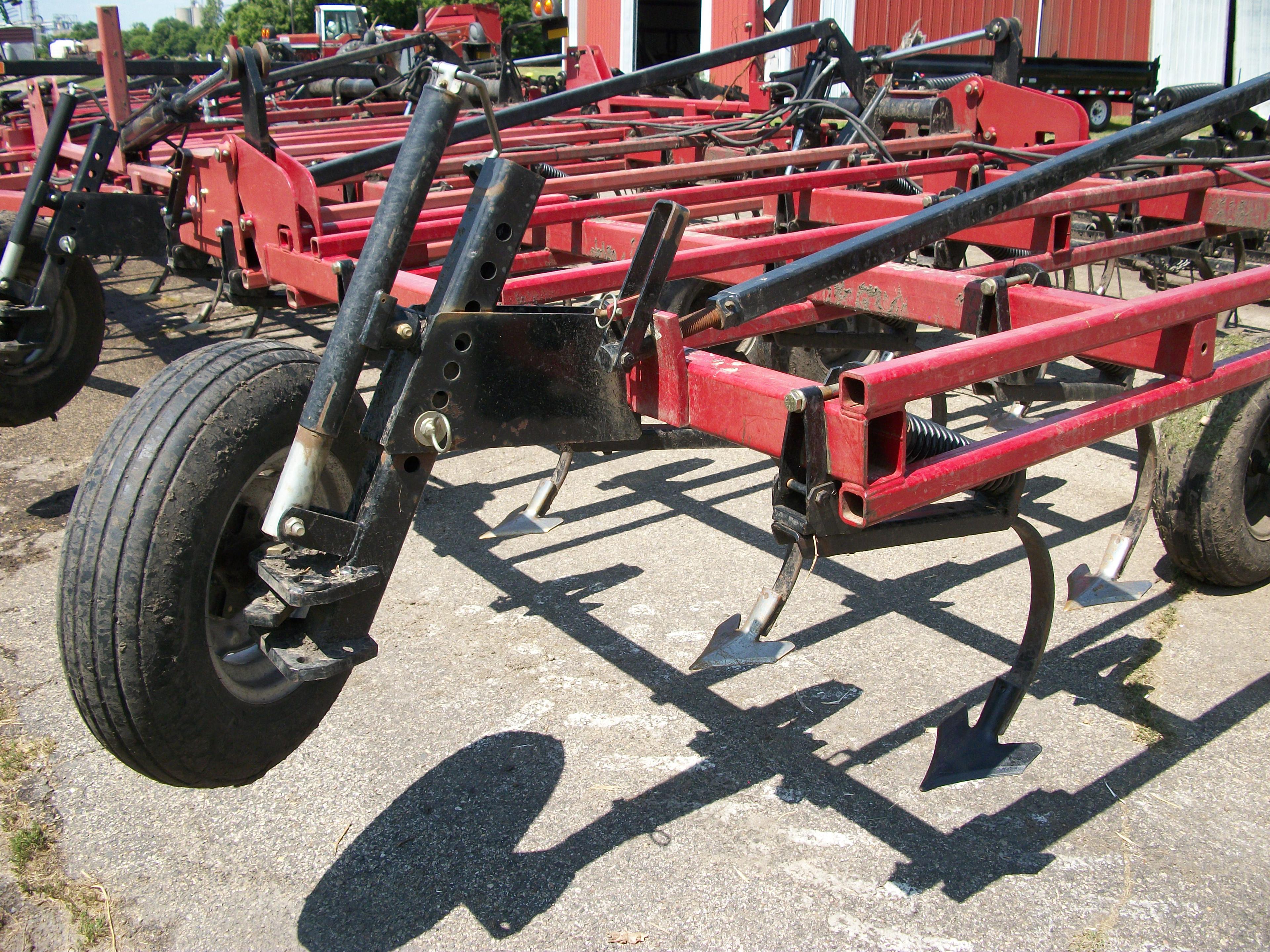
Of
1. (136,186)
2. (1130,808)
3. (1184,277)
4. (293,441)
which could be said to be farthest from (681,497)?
(1184,277)

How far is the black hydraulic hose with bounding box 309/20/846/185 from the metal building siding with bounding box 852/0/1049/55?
1404cm

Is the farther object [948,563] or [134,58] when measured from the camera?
[134,58]

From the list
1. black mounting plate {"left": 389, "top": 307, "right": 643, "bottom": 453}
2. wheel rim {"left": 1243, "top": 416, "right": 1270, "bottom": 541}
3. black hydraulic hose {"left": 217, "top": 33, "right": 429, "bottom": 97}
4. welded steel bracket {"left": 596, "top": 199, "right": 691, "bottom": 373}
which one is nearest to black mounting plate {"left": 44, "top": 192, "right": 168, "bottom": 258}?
black hydraulic hose {"left": 217, "top": 33, "right": 429, "bottom": 97}

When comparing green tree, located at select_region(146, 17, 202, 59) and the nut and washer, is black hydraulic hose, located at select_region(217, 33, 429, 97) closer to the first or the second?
the nut and washer

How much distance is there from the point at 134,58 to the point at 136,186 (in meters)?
4.75

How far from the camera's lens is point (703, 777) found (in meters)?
2.57

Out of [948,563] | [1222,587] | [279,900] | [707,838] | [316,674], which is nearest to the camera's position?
[316,674]

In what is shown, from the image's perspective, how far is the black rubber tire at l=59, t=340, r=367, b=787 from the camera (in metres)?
1.77

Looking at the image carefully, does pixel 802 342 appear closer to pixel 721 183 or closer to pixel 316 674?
pixel 721 183

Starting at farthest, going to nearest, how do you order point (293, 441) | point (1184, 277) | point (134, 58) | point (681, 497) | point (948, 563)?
point (134, 58), point (1184, 277), point (681, 497), point (948, 563), point (293, 441)

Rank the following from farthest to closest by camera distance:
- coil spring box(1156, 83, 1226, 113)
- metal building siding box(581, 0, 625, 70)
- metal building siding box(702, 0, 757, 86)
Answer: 1. metal building siding box(581, 0, 625, 70)
2. metal building siding box(702, 0, 757, 86)
3. coil spring box(1156, 83, 1226, 113)

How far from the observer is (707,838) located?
2.35 m

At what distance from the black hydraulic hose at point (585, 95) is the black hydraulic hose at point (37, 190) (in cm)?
111

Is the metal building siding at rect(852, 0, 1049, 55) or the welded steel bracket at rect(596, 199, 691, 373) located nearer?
the welded steel bracket at rect(596, 199, 691, 373)
